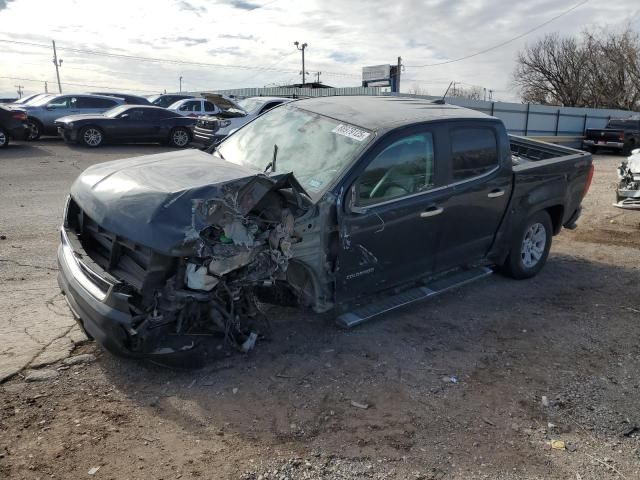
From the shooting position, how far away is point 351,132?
4359 mm

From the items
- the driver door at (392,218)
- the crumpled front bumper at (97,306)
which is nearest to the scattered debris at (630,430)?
the driver door at (392,218)

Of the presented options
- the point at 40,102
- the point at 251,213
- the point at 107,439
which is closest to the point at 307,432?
the point at 107,439

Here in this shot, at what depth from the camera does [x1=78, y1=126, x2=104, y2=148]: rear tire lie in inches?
633

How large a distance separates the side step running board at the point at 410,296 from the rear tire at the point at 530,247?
0.48 meters

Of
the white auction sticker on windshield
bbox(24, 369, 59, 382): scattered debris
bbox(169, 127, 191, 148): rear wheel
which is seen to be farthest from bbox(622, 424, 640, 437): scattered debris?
bbox(169, 127, 191, 148): rear wheel

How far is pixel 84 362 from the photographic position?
147 inches

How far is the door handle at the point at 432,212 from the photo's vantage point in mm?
4488

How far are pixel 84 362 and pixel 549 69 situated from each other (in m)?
58.1

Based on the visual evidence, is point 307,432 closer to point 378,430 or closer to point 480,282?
point 378,430

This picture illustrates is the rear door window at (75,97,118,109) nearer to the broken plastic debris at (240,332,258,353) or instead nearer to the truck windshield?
the truck windshield

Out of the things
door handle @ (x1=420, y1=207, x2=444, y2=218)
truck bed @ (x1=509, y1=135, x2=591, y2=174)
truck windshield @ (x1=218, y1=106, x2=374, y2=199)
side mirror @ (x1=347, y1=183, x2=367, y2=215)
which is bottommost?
door handle @ (x1=420, y1=207, x2=444, y2=218)

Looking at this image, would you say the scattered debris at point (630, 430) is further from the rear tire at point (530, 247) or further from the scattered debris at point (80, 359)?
the scattered debris at point (80, 359)

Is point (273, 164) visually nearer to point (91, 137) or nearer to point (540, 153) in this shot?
point (540, 153)

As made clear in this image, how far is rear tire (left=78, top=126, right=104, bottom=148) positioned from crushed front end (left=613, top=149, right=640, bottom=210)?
14113 millimetres
